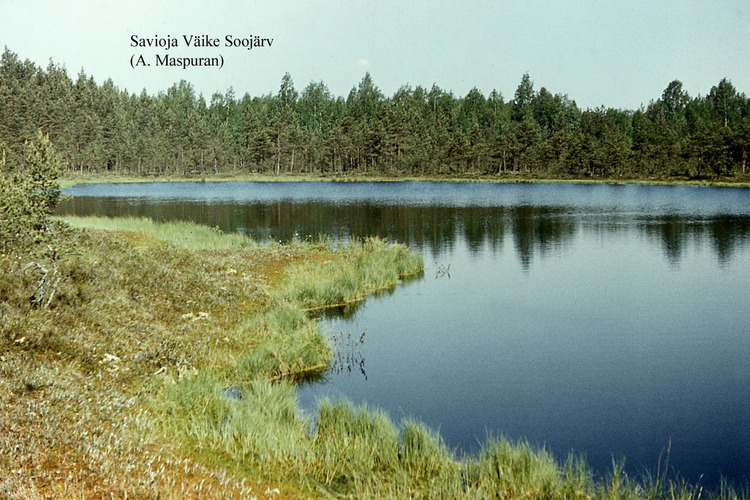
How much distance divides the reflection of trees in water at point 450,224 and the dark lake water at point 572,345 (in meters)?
0.50

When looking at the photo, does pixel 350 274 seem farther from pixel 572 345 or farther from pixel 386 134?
pixel 386 134

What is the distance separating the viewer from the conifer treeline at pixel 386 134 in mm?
129750

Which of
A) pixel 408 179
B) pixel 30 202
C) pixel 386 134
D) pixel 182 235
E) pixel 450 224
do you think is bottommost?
pixel 450 224

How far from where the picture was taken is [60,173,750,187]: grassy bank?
114375 mm

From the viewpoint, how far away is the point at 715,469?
38.3 feet

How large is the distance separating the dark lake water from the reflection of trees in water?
503mm

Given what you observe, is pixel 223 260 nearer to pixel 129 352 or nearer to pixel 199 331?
pixel 199 331

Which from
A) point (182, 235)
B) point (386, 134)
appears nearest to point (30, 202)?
point (182, 235)

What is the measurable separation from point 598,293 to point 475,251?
12.6 metres

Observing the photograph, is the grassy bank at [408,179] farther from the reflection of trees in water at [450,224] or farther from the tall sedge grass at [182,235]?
the tall sedge grass at [182,235]

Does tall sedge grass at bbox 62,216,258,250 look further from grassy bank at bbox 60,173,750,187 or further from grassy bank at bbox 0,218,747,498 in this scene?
grassy bank at bbox 60,173,750,187

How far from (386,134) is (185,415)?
451 feet

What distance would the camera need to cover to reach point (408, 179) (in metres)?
135

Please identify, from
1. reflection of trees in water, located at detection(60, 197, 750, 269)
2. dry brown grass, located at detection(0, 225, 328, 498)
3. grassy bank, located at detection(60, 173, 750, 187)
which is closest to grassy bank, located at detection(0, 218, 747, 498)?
dry brown grass, located at detection(0, 225, 328, 498)
